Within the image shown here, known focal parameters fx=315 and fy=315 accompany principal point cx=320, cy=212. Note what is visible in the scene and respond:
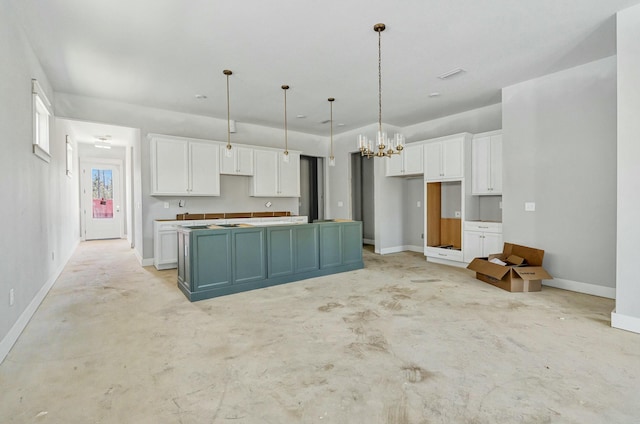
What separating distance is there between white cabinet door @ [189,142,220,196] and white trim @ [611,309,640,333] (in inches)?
235

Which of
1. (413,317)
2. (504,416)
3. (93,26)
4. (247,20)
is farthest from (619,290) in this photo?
(93,26)

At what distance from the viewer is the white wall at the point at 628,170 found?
2912mm

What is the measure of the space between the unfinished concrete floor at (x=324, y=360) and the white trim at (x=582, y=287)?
168 mm

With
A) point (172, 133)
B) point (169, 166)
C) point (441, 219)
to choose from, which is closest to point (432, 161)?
point (441, 219)

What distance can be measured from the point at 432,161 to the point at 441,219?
126 cm

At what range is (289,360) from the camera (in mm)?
2400

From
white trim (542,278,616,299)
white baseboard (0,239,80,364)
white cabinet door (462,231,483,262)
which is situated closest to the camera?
white baseboard (0,239,80,364)

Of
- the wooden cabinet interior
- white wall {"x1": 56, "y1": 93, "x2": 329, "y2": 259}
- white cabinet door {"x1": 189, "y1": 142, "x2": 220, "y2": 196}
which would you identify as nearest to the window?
white wall {"x1": 56, "y1": 93, "x2": 329, "y2": 259}

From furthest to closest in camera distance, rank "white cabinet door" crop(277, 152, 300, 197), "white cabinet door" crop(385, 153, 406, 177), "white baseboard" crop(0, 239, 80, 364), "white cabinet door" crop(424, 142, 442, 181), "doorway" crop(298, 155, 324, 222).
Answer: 1. "doorway" crop(298, 155, 324, 222)
2. "white cabinet door" crop(277, 152, 300, 197)
3. "white cabinet door" crop(385, 153, 406, 177)
4. "white cabinet door" crop(424, 142, 442, 181)
5. "white baseboard" crop(0, 239, 80, 364)

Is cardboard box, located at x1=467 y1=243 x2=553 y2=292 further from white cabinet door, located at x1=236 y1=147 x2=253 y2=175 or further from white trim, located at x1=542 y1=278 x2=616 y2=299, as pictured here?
white cabinet door, located at x1=236 y1=147 x2=253 y2=175

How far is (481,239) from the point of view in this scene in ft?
17.5

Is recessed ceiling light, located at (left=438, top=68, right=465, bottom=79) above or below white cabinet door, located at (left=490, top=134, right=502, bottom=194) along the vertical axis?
above

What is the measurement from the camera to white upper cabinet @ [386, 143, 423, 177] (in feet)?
20.8

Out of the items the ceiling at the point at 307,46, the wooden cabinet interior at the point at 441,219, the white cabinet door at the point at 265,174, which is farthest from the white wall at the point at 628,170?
the white cabinet door at the point at 265,174
